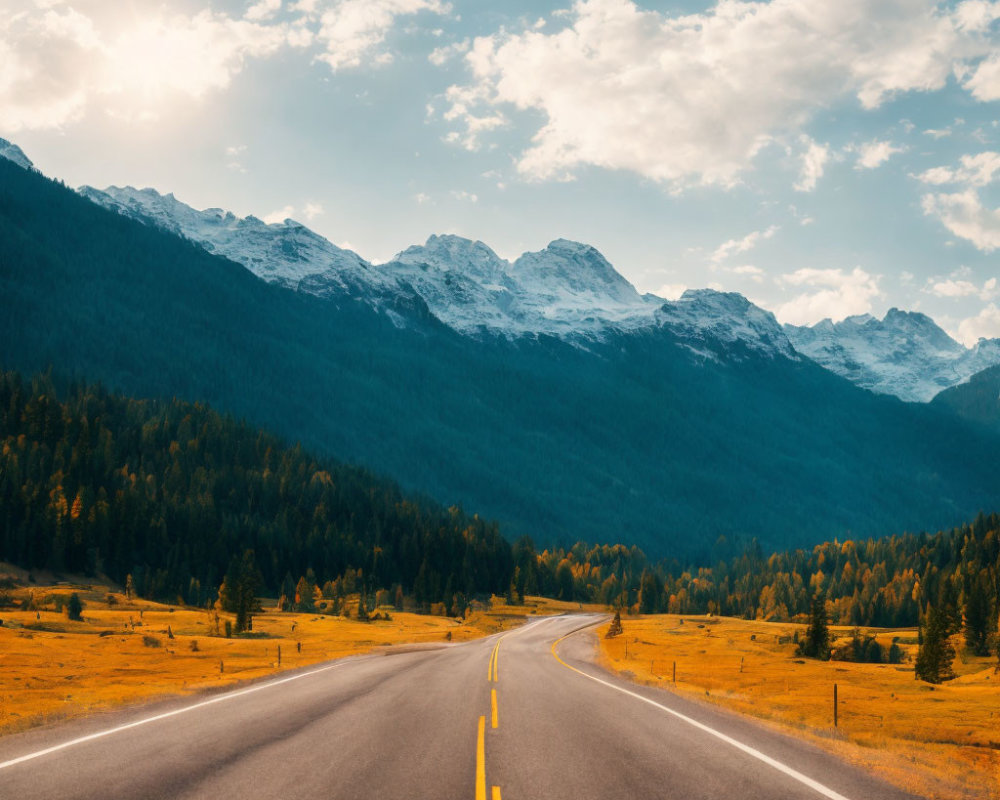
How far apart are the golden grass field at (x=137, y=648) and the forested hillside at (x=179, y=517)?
1692 centimetres

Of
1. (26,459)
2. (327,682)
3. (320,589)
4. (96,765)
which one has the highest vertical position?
(26,459)

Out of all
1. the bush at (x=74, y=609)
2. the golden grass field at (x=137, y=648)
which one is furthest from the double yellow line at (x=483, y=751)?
the bush at (x=74, y=609)

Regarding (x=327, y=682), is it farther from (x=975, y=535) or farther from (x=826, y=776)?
(x=975, y=535)

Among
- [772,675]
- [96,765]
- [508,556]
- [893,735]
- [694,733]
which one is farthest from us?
[508,556]

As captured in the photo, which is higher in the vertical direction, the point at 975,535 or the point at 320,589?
the point at 975,535

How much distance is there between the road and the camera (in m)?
13.2

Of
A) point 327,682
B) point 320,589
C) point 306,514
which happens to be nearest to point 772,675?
point 327,682

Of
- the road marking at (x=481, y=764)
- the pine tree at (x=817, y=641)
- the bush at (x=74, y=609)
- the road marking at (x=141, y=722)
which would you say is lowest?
the bush at (x=74, y=609)

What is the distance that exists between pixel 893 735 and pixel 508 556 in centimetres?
17405

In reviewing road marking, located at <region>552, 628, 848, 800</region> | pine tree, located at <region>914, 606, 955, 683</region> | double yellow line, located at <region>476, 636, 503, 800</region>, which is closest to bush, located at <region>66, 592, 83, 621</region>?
double yellow line, located at <region>476, 636, 503, 800</region>

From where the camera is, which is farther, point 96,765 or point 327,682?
point 327,682

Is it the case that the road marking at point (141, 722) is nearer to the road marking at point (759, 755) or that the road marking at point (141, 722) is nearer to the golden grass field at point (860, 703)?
the road marking at point (759, 755)

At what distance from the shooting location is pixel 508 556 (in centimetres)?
19675

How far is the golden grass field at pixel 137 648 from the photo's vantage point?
29.2 metres
